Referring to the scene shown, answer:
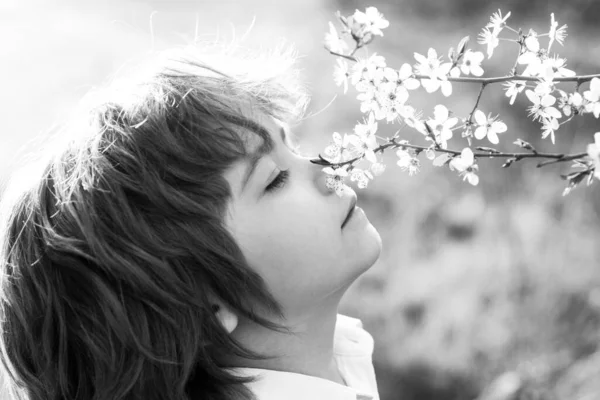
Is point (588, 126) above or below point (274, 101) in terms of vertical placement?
above

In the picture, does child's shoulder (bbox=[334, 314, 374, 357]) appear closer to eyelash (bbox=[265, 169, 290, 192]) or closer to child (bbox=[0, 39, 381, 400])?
child (bbox=[0, 39, 381, 400])

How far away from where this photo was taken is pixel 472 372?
2242mm

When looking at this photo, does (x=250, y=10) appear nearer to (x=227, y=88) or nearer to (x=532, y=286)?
(x=532, y=286)

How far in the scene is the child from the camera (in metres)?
1.05

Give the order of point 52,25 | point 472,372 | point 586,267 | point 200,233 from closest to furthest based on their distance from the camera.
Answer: point 200,233, point 472,372, point 586,267, point 52,25

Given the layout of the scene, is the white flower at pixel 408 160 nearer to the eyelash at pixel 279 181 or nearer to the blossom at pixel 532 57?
the blossom at pixel 532 57

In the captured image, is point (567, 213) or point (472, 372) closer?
point (472, 372)

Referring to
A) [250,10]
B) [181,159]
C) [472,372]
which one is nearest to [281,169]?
[181,159]

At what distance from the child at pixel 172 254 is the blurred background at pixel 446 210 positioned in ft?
2.57

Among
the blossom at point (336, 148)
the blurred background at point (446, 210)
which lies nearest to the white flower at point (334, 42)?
the blossom at point (336, 148)

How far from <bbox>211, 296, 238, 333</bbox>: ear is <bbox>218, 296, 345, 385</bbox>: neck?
0.04 metres

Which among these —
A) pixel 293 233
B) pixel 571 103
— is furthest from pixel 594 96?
pixel 293 233

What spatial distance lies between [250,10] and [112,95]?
2.29 meters

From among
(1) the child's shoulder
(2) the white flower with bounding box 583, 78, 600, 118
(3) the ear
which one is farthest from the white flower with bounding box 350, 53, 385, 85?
(1) the child's shoulder
